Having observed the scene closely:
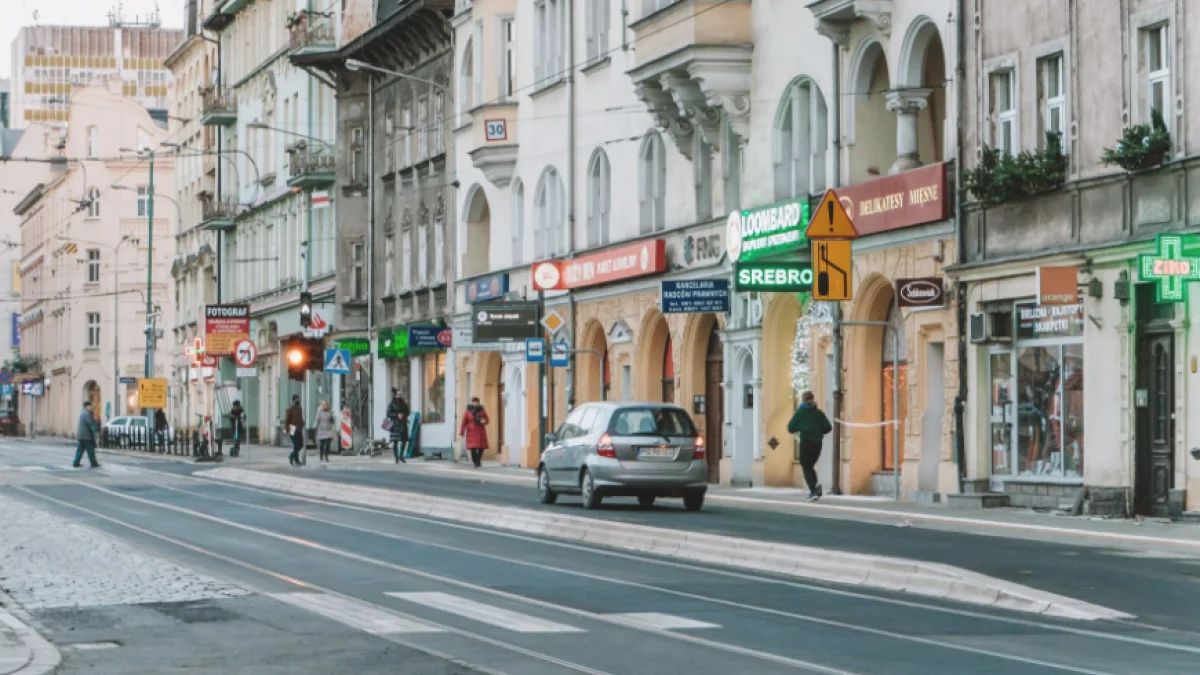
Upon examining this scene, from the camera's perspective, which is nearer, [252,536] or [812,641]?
[812,641]

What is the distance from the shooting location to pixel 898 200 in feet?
113

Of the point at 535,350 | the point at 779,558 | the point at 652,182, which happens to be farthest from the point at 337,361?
the point at 779,558

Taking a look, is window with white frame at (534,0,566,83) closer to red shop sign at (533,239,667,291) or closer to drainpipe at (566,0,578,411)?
drainpipe at (566,0,578,411)

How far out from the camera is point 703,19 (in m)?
41.2

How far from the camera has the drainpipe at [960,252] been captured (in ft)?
107

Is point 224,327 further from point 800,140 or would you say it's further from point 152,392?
point 800,140

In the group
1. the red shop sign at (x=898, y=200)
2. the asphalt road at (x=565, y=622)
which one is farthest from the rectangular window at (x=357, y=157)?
the asphalt road at (x=565, y=622)

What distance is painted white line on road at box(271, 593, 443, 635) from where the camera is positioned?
14.9m

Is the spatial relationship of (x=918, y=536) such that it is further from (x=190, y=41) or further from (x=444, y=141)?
(x=190, y=41)

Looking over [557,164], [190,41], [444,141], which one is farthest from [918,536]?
[190,41]

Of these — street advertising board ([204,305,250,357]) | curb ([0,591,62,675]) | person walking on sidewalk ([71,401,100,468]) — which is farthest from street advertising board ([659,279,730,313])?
street advertising board ([204,305,250,357])

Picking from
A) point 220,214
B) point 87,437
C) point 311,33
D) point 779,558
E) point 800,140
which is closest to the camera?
point 779,558

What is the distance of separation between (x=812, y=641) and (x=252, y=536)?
1306 centimetres

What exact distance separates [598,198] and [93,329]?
83376 millimetres
